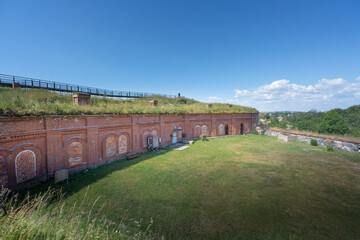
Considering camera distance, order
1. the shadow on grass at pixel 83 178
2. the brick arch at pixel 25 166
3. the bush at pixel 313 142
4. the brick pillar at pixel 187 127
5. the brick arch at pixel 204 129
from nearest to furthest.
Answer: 1. the brick arch at pixel 25 166
2. the shadow on grass at pixel 83 178
3. the bush at pixel 313 142
4. the brick pillar at pixel 187 127
5. the brick arch at pixel 204 129

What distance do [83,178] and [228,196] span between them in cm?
816

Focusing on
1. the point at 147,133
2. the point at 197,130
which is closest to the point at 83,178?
the point at 147,133

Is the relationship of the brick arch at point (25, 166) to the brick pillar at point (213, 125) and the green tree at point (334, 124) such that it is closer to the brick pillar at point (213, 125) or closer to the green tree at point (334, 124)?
the brick pillar at point (213, 125)

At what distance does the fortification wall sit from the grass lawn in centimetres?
126

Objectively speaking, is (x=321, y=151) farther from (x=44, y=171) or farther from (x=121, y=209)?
(x=44, y=171)

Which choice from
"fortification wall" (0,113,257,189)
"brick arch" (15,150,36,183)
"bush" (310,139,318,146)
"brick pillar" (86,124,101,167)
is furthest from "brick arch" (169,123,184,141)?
"bush" (310,139,318,146)

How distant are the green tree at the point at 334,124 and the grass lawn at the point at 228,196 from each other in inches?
1222

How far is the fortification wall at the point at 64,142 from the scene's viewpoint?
22.3ft

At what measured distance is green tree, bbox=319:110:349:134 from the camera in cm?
3241

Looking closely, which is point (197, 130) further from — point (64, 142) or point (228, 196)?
point (64, 142)

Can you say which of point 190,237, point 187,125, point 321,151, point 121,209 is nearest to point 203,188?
point 190,237

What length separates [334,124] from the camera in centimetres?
3369

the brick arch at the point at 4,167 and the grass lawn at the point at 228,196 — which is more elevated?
the brick arch at the point at 4,167

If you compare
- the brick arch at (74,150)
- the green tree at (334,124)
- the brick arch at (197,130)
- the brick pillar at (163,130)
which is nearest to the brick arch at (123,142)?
the brick arch at (74,150)
